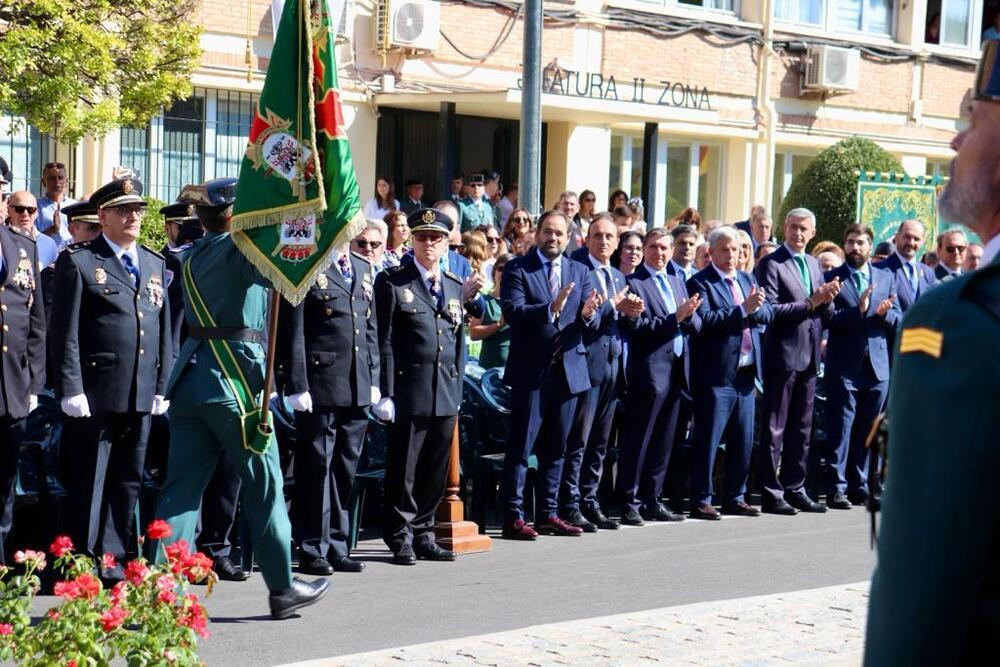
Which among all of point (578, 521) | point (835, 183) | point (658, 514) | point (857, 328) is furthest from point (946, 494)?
point (835, 183)

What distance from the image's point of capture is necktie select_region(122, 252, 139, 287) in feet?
26.7

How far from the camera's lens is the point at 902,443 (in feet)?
6.97

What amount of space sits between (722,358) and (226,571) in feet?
13.3

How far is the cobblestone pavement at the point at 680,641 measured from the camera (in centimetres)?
627

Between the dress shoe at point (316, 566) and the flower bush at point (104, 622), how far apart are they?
3.57 meters

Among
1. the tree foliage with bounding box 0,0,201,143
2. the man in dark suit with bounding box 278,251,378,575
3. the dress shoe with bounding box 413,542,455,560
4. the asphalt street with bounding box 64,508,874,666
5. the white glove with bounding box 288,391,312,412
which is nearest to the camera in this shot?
the asphalt street with bounding box 64,508,874,666

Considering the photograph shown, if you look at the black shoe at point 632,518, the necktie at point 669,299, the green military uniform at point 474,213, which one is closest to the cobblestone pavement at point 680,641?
the black shoe at point 632,518

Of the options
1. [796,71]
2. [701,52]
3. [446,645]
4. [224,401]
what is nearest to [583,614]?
[446,645]

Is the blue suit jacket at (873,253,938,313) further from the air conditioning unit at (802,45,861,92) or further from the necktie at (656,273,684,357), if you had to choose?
the air conditioning unit at (802,45,861,92)

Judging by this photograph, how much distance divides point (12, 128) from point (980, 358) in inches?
464

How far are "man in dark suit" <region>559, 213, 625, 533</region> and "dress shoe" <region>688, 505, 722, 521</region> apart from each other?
2.71ft

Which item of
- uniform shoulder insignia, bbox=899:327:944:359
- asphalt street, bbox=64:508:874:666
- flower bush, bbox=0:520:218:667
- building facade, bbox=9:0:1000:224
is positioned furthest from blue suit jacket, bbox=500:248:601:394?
building facade, bbox=9:0:1000:224

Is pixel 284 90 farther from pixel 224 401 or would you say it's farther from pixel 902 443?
pixel 902 443

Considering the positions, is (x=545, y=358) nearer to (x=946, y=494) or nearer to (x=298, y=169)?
(x=298, y=169)
